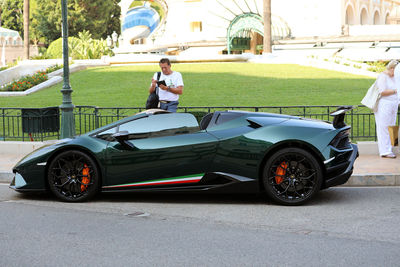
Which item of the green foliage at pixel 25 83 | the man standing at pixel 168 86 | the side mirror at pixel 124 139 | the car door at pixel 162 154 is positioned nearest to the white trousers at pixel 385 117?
the man standing at pixel 168 86

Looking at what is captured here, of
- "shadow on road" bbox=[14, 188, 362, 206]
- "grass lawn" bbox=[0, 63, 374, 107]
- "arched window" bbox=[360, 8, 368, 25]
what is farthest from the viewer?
"arched window" bbox=[360, 8, 368, 25]

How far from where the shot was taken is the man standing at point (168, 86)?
10.6 m

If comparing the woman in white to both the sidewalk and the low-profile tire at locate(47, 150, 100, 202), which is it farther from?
the low-profile tire at locate(47, 150, 100, 202)

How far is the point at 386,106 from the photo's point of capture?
11016 millimetres

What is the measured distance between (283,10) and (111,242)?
56.3 m

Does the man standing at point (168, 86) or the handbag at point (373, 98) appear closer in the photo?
the man standing at point (168, 86)

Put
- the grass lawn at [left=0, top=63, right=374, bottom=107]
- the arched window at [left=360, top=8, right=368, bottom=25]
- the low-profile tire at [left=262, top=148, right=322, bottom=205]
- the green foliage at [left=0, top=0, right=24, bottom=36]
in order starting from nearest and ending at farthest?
the low-profile tire at [left=262, top=148, right=322, bottom=205] → the grass lawn at [left=0, top=63, right=374, bottom=107] → the arched window at [left=360, top=8, right=368, bottom=25] → the green foliage at [left=0, top=0, right=24, bottom=36]

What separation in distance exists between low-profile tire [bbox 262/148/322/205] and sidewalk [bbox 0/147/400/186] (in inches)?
A: 72.9

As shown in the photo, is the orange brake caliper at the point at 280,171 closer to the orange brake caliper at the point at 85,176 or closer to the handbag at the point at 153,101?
the orange brake caliper at the point at 85,176

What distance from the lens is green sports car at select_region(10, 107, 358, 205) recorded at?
297 inches

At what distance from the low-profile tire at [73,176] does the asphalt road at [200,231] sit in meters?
0.17

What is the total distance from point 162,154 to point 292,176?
156 centimetres

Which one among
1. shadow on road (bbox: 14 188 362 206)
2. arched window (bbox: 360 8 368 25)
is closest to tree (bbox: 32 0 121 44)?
arched window (bbox: 360 8 368 25)

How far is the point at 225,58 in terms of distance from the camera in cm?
3550
